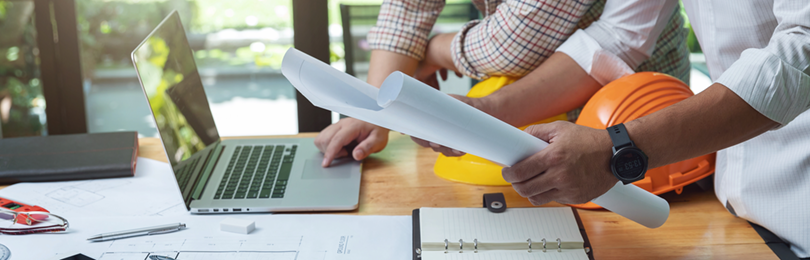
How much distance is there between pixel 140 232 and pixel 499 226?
0.45 metres

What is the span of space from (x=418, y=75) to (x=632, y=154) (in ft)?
Result: 2.13

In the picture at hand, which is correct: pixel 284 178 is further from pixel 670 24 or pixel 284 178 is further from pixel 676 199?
pixel 670 24

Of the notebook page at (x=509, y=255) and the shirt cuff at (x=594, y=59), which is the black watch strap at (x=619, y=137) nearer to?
the notebook page at (x=509, y=255)

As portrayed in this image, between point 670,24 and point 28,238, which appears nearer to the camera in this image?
point 28,238

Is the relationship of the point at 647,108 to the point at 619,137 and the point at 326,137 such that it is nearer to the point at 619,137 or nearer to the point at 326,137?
the point at 619,137

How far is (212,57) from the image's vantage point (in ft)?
6.89

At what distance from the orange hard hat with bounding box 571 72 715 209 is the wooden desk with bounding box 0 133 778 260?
0.04 m

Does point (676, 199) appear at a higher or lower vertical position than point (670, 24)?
lower

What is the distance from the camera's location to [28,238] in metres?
0.65

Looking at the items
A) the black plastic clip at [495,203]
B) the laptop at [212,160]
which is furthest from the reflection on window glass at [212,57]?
the black plastic clip at [495,203]

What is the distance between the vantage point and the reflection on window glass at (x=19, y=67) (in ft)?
5.83

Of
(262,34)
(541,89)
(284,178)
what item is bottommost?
(262,34)

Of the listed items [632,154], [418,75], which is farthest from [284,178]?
[632,154]

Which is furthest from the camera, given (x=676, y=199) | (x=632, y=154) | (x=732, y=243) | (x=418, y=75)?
(x=418, y=75)
